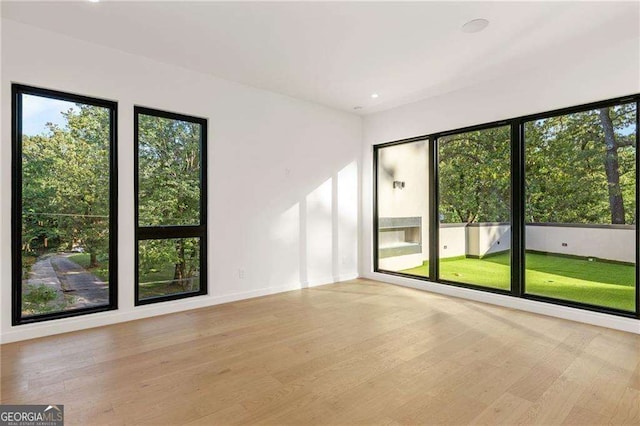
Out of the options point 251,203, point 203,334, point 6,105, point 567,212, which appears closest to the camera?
point 6,105

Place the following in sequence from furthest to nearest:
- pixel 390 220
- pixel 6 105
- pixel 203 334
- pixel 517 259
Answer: pixel 390 220
pixel 517 259
pixel 203 334
pixel 6 105

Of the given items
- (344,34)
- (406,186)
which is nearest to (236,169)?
(344,34)

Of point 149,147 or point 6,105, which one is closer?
point 6,105

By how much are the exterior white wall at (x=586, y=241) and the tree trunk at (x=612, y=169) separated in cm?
16

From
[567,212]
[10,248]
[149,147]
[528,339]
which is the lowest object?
[528,339]

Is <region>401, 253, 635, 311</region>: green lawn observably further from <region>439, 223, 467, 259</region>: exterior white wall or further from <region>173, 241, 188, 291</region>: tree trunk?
<region>173, 241, 188, 291</region>: tree trunk

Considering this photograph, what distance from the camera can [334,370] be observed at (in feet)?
8.52

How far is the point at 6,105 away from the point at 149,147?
127 cm

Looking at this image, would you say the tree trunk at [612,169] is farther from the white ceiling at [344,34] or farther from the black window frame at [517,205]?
the white ceiling at [344,34]

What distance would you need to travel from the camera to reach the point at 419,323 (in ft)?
12.1

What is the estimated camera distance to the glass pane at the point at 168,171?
13.0 ft

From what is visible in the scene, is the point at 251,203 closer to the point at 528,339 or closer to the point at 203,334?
the point at 203,334

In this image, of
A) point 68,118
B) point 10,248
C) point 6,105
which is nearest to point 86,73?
point 68,118

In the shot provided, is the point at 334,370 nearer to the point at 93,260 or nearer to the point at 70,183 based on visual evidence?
the point at 93,260
